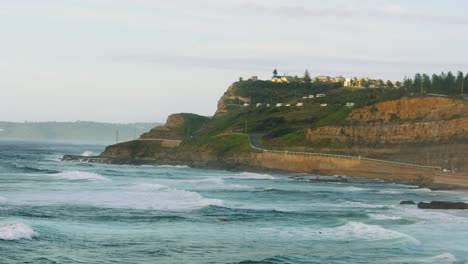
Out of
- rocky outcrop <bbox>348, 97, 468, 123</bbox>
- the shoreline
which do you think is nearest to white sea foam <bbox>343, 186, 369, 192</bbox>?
the shoreline

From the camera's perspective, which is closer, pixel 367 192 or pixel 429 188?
pixel 367 192

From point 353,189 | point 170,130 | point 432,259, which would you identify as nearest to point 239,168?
point 353,189

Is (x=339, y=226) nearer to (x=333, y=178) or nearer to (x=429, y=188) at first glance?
(x=429, y=188)

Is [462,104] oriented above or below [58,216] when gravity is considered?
above

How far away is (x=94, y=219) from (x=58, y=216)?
2.60 meters

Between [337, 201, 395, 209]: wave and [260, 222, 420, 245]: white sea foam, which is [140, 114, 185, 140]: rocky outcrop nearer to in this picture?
[337, 201, 395, 209]: wave

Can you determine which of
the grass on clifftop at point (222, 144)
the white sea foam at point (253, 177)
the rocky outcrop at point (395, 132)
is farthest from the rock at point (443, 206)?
the grass on clifftop at point (222, 144)

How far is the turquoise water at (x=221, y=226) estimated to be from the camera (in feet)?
129

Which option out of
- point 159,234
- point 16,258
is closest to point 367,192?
point 159,234

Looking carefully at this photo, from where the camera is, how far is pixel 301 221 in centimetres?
5462

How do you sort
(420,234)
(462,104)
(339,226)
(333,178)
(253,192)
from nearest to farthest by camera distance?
(420,234) → (339,226) → (253,192) → (333,178) → (462,104)

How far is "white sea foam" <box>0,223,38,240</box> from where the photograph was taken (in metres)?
42.6

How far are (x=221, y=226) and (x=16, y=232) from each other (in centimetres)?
1298

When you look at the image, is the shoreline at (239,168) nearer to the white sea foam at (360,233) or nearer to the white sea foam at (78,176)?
the white sea foam at (78,176)
